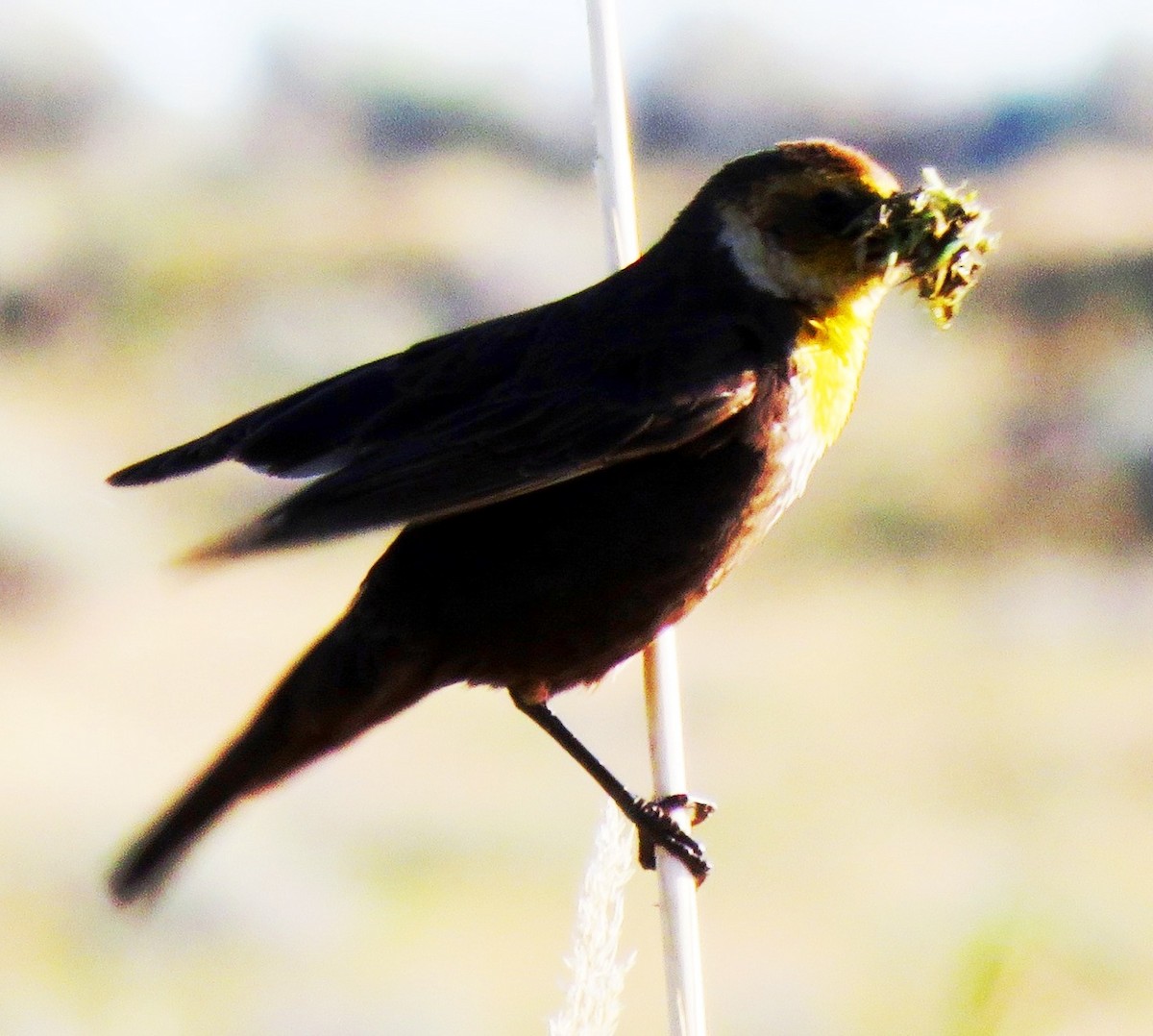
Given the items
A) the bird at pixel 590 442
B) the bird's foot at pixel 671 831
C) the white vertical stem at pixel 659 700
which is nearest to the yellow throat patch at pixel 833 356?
the bird at pixel 590 442

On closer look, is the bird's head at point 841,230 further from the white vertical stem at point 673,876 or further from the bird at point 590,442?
the white vertical stem at point 673,876

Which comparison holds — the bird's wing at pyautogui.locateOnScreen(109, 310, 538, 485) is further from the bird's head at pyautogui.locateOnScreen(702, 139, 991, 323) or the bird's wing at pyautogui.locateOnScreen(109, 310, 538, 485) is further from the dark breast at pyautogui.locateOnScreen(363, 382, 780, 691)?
A: the bird's head at pyautogui.locateOnScreen(702, 139, 991, 323)

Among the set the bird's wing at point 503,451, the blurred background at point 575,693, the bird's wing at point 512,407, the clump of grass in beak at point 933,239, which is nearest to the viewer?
the bird's wing at point 503,451

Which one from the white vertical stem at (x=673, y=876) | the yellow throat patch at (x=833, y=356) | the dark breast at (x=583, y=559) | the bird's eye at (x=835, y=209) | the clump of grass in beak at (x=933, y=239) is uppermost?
the bird's eye at (x=835, y=209)

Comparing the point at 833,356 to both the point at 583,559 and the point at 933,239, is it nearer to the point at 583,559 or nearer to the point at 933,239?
the point at 933,239

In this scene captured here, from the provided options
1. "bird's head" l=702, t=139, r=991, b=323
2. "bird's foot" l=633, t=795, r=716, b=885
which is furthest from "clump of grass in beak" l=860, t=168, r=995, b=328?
"bird's foot" l=633, t=795, r=716, b=885

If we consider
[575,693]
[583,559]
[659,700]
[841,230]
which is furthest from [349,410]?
[575,693]

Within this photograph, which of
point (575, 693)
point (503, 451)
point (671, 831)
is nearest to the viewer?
point (503, 451)
